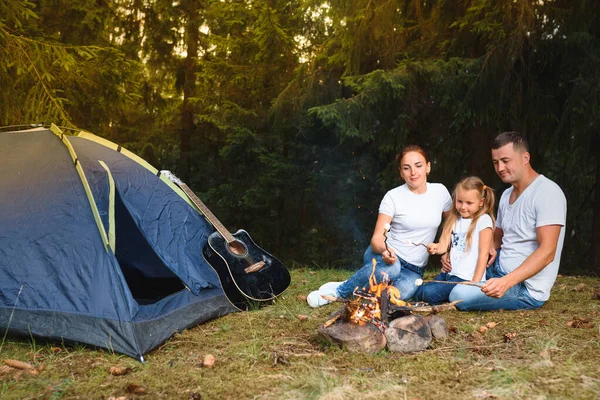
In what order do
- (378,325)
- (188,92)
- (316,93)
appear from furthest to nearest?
(188,92) → (316,93) → (378,325)

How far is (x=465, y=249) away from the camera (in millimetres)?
4445

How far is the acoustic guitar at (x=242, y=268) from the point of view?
4.62 meters

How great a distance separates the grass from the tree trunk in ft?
27.8

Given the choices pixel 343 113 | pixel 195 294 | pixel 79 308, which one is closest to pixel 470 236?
pixel 195 294

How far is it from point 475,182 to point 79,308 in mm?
3169

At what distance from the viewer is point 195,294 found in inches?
171

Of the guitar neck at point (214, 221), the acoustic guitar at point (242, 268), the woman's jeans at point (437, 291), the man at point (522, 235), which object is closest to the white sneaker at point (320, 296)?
the acoustic guitar at point (242, 268)

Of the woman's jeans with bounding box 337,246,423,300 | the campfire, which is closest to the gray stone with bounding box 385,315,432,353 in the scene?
the campfire

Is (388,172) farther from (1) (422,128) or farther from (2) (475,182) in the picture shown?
(2) (475,182)

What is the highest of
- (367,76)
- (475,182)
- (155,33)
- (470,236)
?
(155,33)

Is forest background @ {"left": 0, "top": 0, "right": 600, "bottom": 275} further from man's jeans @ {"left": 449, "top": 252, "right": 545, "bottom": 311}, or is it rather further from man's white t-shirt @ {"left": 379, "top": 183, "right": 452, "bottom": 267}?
man's jeans @ {"left": 449, "top": 252, "right": 545, "bottom": 311}

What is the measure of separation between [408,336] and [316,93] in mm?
5950

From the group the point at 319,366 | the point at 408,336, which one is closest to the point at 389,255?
the point at 408,336

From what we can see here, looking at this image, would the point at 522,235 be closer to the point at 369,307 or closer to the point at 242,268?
the point at 369,307
